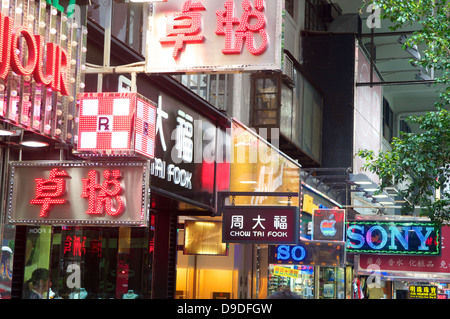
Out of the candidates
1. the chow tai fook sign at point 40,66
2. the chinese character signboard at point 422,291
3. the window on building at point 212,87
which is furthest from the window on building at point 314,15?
the chow tai fook sign at point 40,66

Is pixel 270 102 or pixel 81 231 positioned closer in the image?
pixel 81 231

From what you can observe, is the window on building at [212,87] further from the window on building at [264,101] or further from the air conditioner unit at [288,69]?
the air conditioner unit at [288,69]

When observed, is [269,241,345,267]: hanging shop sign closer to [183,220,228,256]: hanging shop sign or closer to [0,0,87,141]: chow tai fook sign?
[183,220,228,256]: hanging shop sign

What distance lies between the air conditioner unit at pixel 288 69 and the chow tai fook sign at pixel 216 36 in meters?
12.1

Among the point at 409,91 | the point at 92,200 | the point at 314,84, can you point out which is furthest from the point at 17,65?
the point at 409,91

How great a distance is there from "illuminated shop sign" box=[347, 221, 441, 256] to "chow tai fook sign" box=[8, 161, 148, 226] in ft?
45.0

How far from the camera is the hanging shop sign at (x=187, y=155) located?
12.0m

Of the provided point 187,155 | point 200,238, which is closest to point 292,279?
point 200,238

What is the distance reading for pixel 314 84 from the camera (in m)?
25.8

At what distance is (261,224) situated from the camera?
13.4 metres

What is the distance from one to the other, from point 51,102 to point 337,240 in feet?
40.0

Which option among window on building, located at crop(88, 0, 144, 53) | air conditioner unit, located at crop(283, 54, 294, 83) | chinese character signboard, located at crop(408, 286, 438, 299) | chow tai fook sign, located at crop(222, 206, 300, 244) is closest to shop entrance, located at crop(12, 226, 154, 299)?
chow tai fook sign, located at crop(222, 206, 300, 244)

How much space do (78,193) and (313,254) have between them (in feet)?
38.7
